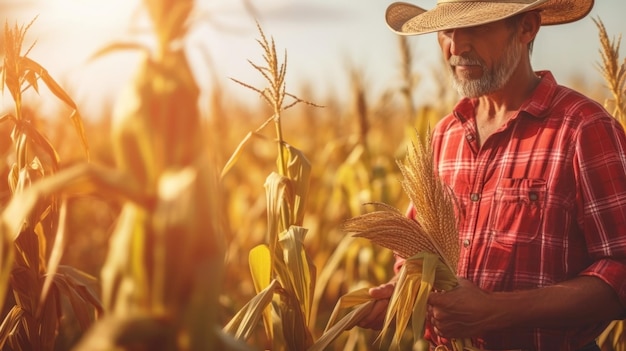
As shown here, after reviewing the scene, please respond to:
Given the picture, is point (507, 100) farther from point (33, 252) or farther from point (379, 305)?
point (33, 252)

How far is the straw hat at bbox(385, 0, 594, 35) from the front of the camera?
2803 millimetres

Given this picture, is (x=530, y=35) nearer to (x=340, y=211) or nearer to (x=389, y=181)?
(x=389, y=181)

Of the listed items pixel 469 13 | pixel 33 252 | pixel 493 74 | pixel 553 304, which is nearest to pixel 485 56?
pixel 493 74

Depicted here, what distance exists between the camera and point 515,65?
9.53 feet

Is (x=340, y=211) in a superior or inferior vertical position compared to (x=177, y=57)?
inferior

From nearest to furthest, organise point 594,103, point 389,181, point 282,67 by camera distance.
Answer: point 282,67
point 594,103
point 389,181

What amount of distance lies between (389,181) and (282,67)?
2924 millimetres

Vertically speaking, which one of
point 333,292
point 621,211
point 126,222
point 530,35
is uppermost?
point 530,35

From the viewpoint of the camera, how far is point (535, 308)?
244cm

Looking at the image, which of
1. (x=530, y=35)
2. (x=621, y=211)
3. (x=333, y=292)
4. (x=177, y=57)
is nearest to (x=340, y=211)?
(x=333, y=292)

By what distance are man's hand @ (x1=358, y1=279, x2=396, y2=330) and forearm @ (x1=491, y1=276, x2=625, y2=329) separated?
409 millimetres

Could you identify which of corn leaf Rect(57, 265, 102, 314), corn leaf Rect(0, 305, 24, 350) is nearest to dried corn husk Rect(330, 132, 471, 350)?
corn leaf Rect(57, 265, 102, 314)

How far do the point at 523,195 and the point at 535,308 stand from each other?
47 cm

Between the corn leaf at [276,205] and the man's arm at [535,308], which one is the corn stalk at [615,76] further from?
the corn leaf at [276,205]
